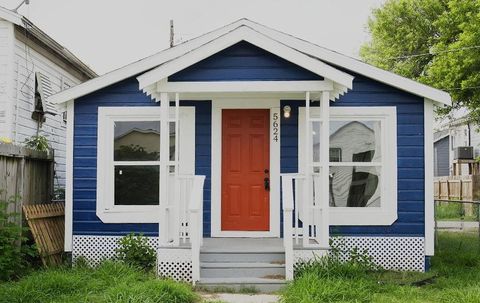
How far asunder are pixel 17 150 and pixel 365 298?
17.4ft

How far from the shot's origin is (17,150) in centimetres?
788

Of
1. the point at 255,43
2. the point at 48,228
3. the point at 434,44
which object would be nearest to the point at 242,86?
the point at 255,43

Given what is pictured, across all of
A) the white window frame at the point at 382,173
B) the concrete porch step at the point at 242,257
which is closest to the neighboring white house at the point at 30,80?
the concrete porch step at the point at 242,257

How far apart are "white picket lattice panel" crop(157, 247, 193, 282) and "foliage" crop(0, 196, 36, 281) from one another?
5.90ft

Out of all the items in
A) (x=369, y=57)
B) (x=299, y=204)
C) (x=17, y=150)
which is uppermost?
(x=369, y=57)

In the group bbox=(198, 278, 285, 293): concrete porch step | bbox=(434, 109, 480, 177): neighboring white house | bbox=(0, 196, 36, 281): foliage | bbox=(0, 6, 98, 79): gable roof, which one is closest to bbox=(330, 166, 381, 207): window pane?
bbox=(198, 278, 285, 293): concrete porch step

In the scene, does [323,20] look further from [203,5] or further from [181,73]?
[181,73]

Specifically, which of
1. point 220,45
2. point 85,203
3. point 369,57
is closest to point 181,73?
point 220,45

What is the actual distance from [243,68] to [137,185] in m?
2.51

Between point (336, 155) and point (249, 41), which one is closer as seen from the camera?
point (249, 41)

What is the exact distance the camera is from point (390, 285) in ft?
22.5

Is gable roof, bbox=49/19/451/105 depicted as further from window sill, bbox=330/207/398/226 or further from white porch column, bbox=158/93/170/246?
window sill, bbox=330/207/398/226

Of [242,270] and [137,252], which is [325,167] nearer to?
[242,270]

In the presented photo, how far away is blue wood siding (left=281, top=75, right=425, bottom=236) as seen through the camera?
8039 millimetres
